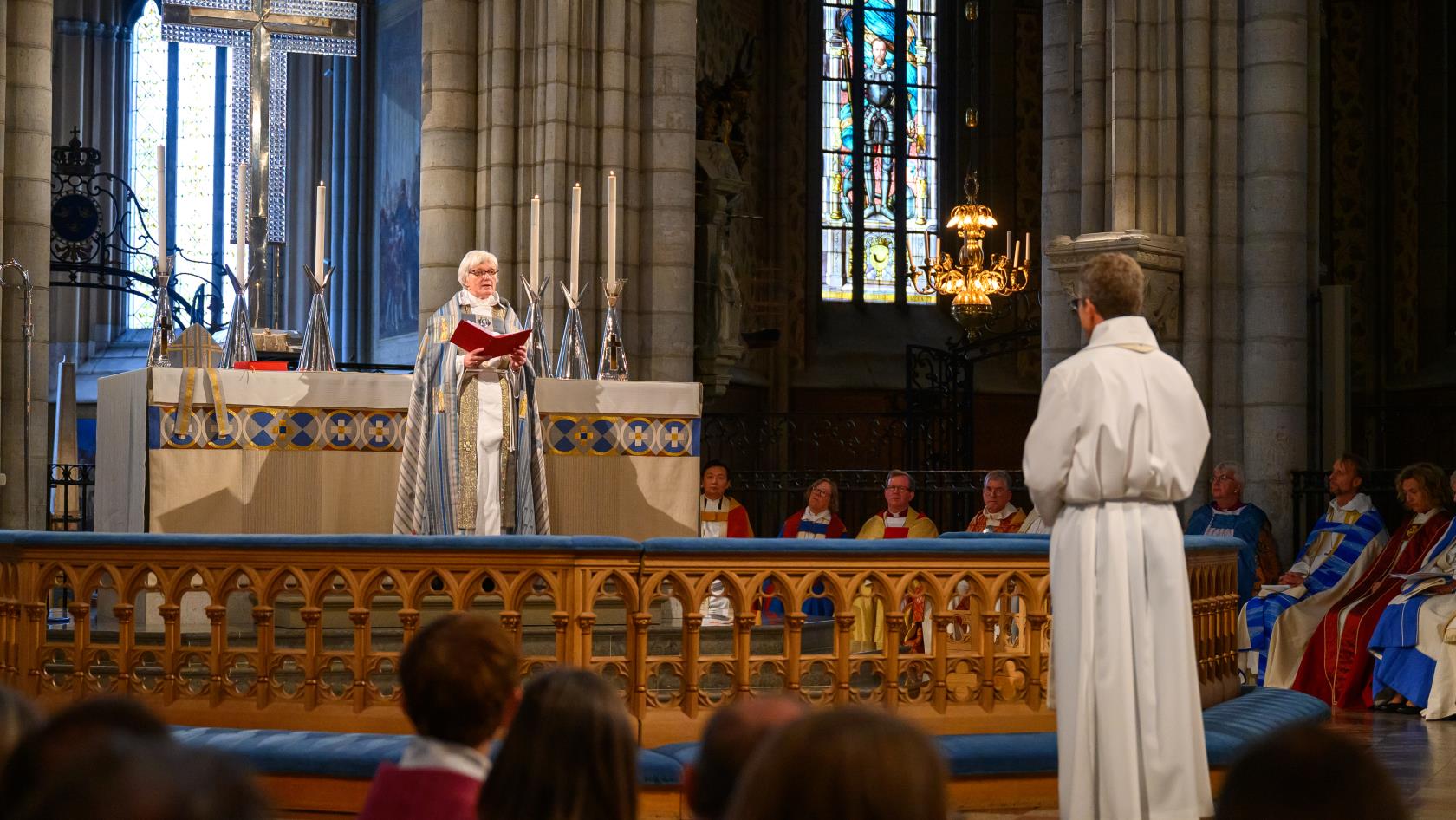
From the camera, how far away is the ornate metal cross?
8773 millimetres

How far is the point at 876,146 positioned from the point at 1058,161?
6312 mm

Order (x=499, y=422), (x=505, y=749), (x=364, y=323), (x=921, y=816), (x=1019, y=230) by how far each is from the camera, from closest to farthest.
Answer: (x=921, y=816), (x=505, y=749), (x=499, y=422), (x=364, y=323), (x=1019, y=230)

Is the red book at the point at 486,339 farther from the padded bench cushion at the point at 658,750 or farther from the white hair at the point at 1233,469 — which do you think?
the white hair at the point at 1233,469

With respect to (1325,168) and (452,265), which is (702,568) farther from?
(1325,168)

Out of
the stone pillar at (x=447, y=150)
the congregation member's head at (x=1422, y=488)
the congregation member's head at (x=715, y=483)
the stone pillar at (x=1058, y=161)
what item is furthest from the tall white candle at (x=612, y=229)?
the congregation member's head at (x=1422, y=488)

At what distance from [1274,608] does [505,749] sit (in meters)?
8.47

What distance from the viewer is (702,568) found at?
5.80 m

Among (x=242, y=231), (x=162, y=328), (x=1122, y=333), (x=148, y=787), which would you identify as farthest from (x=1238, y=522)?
(x=148, y=787)

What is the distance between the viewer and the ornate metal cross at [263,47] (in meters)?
8.77

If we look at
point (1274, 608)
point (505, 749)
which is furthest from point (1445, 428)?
point (505, 749)

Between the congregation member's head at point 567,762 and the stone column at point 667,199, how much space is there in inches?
355

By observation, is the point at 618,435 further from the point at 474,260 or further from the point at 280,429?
the point at 280,429

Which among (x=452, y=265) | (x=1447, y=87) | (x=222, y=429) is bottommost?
(x=222, y=429)

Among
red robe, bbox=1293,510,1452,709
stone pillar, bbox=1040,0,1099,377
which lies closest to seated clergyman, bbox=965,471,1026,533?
red robe, bbox=1293,510,1452,709
